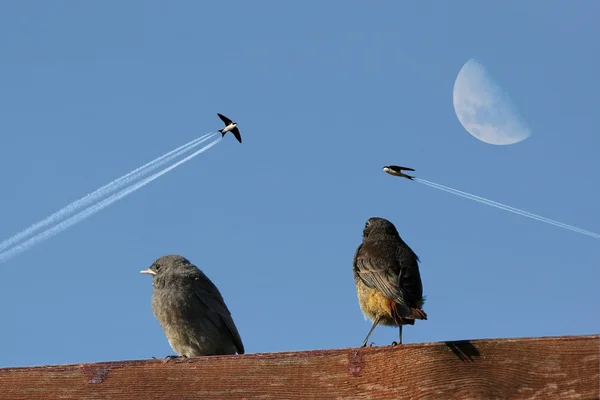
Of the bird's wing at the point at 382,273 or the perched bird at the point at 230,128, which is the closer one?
the bird's wing at the point at 382,273

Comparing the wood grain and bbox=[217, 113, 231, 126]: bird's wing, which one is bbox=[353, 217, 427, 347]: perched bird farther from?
bbox=[217, 113, 231, 126]: bird's wing

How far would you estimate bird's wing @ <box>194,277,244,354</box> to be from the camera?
10727 mm

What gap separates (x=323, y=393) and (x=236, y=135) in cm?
1838

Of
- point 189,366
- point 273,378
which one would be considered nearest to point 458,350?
point 273,378

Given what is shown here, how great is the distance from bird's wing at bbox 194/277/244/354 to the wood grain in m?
5.51

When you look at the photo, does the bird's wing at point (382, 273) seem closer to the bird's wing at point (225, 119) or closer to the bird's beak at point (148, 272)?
the bird's beak at point (148, 272)

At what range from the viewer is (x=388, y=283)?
8.85m

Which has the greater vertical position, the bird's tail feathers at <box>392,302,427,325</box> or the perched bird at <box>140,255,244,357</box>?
the perched bird at <box>140,255,244,357</box>

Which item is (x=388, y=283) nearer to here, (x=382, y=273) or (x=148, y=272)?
(x=382, y=273)

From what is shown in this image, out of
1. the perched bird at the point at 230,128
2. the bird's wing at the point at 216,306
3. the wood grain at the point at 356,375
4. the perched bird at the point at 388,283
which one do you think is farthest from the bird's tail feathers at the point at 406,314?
the perched bird at the point at 230,128

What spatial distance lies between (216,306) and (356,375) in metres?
6.34

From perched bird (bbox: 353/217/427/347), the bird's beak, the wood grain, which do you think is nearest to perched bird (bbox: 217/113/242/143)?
the bird's beak

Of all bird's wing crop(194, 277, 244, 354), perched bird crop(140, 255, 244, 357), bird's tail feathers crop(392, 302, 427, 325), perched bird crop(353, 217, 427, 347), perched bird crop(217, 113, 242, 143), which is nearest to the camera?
bird's tail feathers crop(392, 302, 427, 325)

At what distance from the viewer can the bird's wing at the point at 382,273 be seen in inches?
343
